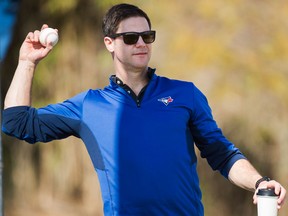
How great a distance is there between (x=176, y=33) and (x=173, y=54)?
263 millimetres

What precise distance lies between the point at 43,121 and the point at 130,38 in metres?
0.57

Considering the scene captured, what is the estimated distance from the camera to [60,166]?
10.4 meters

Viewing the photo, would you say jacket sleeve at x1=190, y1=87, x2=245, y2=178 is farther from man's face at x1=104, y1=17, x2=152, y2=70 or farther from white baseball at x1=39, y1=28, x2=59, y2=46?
white baseball at x1=39, y1=28, x2=59, y2=46

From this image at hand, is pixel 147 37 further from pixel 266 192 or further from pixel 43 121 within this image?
pixel 266 192

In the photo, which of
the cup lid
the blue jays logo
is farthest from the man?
the cup lid

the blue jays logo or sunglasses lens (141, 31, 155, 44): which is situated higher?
sunglasses lens (141, 31, 155, 44)

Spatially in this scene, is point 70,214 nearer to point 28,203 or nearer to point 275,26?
point 28,203

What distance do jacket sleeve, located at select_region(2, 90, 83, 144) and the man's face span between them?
276mm

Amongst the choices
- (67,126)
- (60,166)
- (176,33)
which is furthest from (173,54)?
(67,126)

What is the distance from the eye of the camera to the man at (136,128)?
3.90 meters

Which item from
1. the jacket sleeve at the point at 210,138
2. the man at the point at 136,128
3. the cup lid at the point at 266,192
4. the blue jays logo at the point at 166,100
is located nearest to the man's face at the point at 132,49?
the man at the point at 136,128

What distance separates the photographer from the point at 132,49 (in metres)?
4.11

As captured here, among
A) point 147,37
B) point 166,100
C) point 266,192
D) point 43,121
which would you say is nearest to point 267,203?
point 266,192

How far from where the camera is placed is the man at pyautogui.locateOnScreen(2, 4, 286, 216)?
12.8 ft
